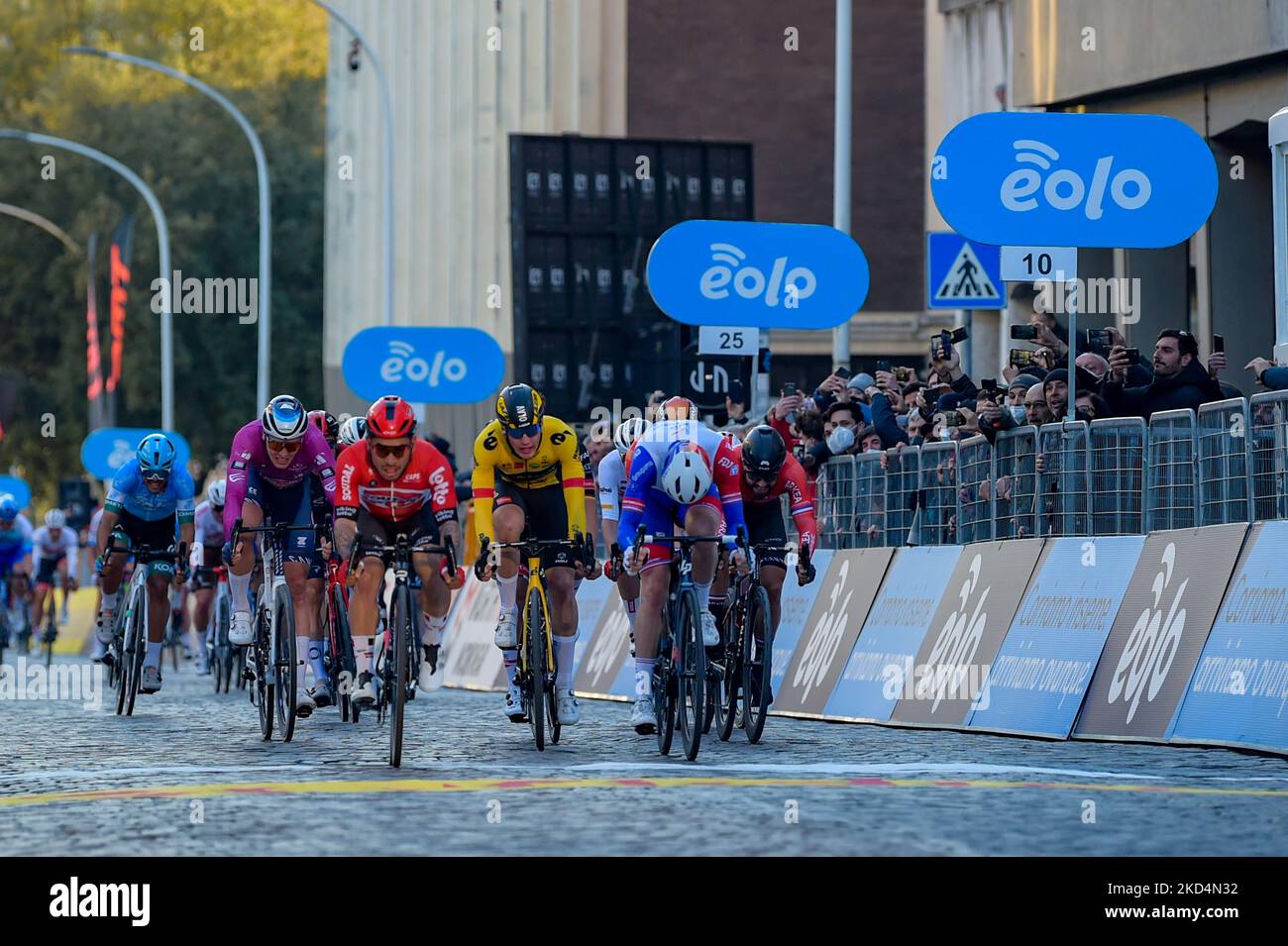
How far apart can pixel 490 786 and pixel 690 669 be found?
1981mm

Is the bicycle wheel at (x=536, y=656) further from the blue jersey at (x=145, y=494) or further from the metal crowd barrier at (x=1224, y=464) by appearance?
the blue jersey at (x=145, y=494)

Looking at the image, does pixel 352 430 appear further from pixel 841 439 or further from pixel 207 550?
pixel 207 550

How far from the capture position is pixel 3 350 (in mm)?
66000

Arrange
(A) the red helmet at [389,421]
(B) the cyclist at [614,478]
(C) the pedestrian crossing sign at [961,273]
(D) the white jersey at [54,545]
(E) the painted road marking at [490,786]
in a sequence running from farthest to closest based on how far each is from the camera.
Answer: (D) the white jersey at [54,545] < (C) the pedestrian crossing sign at [961,273] < (B) the cyclist at [614,478] < (A) the red helmet at [389,421] < (E) the painted road marking at [490,786]

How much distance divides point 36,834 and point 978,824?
3.22 meters

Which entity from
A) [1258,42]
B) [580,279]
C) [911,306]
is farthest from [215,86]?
[1258,42]

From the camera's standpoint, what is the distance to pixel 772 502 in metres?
15.3

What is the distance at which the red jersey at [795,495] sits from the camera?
14688 mm

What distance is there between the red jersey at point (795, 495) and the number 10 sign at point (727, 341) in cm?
487

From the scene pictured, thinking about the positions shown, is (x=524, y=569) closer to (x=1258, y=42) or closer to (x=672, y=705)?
(x=672, y=705)

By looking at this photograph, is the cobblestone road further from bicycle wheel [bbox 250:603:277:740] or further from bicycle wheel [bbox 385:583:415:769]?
bicycle wheel [bbox 250:603:277:740]

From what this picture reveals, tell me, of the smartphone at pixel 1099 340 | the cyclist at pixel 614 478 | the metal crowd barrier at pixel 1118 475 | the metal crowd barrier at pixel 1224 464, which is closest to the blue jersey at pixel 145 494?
the cyclist at pixel 614 478

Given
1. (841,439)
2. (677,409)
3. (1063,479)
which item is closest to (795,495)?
(677,409)

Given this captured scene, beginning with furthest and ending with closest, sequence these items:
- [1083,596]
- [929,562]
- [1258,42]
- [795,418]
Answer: [1258,42]
[795,418]
[929,562]
[1083,596]
